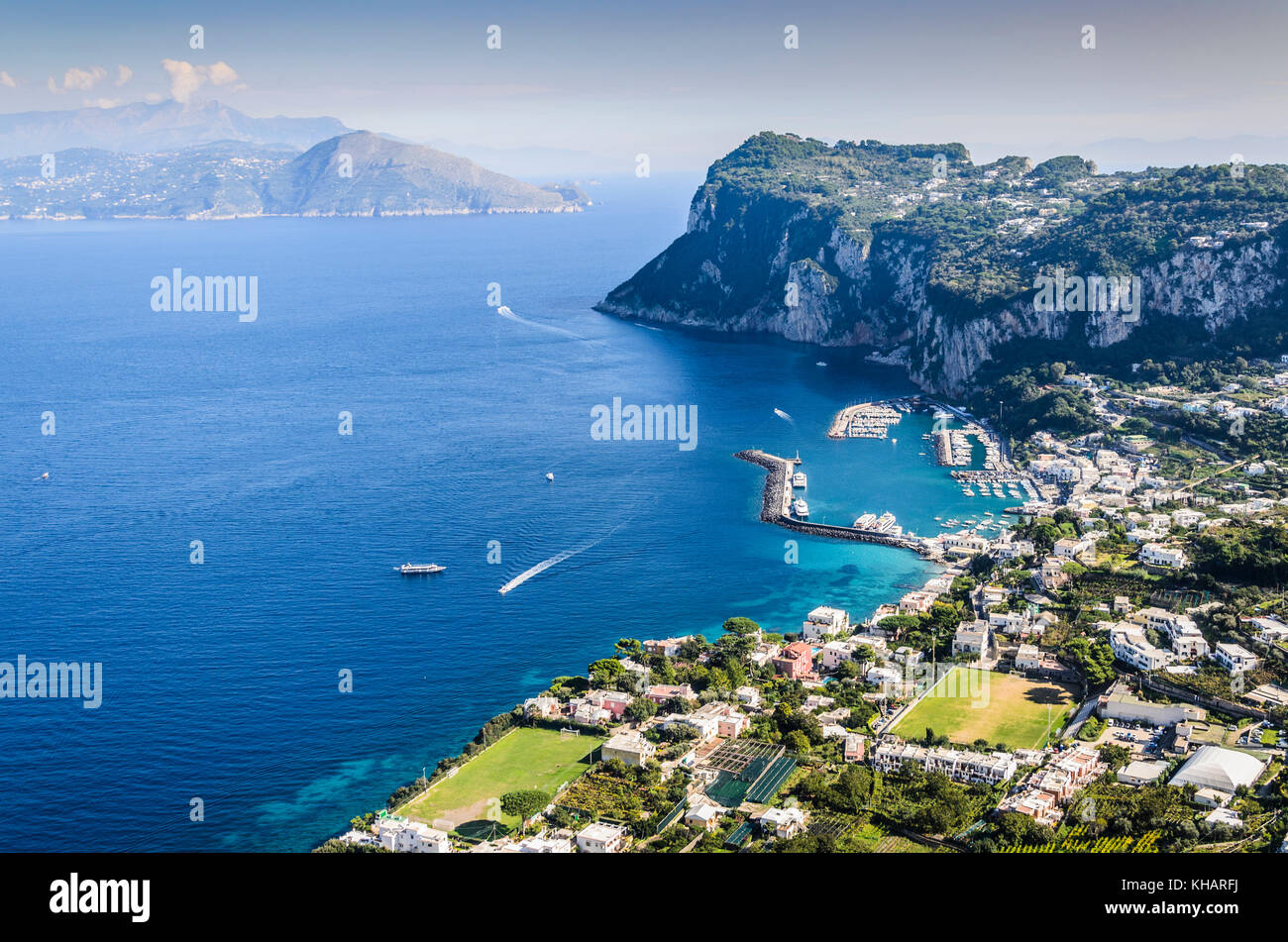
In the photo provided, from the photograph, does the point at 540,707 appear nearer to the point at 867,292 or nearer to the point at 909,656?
the point at 909,656

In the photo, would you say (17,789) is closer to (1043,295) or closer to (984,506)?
(984,506)

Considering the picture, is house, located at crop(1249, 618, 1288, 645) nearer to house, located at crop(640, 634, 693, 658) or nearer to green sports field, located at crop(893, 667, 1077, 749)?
green sports field, located at crop(893, 667, 1077, 749)

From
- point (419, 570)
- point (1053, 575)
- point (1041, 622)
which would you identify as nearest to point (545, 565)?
point (419, 570)

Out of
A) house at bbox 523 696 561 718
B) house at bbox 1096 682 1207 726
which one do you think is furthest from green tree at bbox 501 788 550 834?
house at bbox 1096 682 1207 726

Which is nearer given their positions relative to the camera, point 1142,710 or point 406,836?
point 406,836

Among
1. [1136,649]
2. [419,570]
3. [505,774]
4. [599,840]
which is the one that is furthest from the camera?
[419,570]

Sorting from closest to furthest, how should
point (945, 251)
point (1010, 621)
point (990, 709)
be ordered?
point (990, 709) < point (1010, 621) < point (945, 251)
